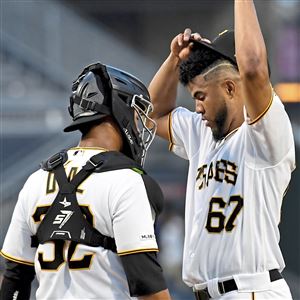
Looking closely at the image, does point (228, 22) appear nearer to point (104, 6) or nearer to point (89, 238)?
point (104, 6)

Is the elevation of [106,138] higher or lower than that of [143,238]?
higher

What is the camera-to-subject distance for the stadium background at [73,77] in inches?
417

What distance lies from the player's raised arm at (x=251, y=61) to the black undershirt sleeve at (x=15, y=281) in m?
1.10

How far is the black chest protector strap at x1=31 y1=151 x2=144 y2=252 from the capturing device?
315 centimetres

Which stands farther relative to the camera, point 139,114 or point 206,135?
point 206,135

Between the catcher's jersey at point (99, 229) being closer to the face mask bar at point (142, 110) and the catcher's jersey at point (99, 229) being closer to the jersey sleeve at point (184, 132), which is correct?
the face mask bar at point (142, 110)

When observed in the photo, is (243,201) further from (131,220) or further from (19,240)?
(19,240)

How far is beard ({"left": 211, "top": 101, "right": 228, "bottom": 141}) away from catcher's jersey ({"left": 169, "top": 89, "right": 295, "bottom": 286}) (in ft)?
0.11

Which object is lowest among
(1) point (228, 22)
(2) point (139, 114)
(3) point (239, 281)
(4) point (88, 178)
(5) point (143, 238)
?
(3) point (239, 281)

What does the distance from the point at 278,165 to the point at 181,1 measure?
11.7 meters

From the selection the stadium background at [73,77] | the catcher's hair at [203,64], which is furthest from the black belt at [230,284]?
the stadium background at [73,77]

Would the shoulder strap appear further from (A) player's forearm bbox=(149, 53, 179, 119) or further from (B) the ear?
(A) player's forearm bbox=(149, 53, 179, 119)

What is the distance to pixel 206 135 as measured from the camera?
13.4ft

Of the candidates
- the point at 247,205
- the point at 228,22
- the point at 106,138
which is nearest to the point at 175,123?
the point at 247,205
